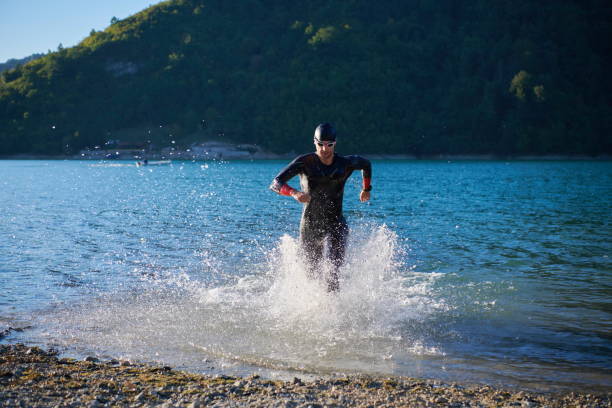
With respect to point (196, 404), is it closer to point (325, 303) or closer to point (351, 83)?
point (325, 303)

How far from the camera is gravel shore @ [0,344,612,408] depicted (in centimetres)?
572

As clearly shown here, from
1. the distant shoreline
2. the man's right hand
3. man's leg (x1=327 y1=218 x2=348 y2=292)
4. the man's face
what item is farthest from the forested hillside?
the man's right hand

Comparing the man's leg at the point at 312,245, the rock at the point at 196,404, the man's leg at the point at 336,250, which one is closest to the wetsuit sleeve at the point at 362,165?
the man's leg at the point at 336,250

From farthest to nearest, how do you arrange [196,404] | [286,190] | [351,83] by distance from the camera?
[351,83], [286,190], [196,404]

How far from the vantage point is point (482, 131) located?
493 feet

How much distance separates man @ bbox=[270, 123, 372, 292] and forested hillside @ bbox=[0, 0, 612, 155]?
143563 mm

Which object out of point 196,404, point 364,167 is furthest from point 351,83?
point 196,404

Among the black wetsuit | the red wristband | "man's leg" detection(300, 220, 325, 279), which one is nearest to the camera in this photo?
the red wristband

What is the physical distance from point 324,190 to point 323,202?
7.8 inches

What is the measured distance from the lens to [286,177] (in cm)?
883

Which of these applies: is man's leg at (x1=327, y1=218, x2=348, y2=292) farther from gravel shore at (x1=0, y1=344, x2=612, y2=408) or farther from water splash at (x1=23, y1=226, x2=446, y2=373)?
gravel shore at (x1=0, y1=344, x2=612, y2=408)

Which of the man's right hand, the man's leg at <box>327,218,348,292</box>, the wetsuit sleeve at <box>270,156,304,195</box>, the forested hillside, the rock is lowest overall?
the rock

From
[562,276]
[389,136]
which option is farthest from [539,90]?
[562,276]

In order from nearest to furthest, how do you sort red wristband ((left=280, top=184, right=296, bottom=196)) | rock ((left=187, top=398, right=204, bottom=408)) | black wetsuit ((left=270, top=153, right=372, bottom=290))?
rock ((left=187, top=398, right=204, bottom=408)) < red wristband ((left=280, top=184, right=296, bottom=196)) < black wetsuit ((left=270, top=153, right=372, bottom=290))
